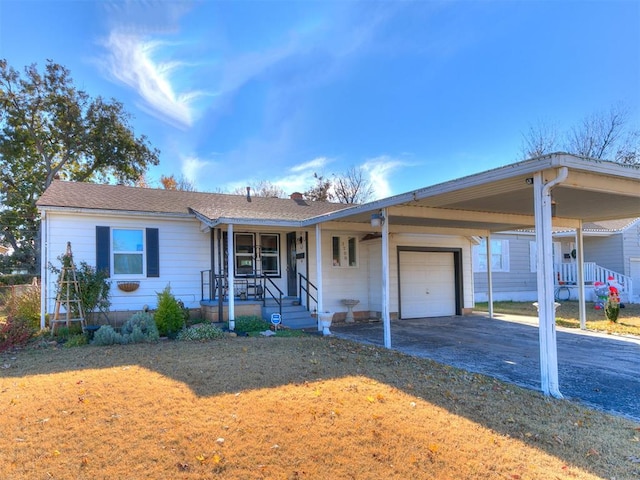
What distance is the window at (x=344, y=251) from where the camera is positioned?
1198 centimetres

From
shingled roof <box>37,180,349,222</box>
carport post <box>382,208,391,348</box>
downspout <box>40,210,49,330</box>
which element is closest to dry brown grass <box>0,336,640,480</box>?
carport post <box>382,208,391,348</box>

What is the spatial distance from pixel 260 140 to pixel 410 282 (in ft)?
36.8

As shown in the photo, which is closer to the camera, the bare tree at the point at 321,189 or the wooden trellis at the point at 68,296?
the wooden trellis at the point at 68,296

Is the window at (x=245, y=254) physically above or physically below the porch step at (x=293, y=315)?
above

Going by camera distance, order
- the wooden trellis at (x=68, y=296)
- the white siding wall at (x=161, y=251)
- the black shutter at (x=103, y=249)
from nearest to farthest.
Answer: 1. the wooden trellis at (x=68, y=296)
2. the white siding wall at (x=161, y=251)
3. the black shutter at (x=103, y=249)

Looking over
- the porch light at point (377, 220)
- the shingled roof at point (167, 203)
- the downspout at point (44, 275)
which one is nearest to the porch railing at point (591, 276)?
the shingled roof at point (167, 203)

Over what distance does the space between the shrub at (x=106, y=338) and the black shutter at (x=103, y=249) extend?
7.35 ft

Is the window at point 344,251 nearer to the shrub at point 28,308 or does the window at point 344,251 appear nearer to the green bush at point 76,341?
the green bush at point 76,341

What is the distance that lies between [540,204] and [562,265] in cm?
1616

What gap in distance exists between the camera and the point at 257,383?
16.8ft

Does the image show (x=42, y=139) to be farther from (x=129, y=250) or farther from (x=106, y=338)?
(x=106, y=338)

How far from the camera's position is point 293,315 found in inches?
415

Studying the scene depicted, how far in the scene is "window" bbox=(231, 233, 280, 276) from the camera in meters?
11.4

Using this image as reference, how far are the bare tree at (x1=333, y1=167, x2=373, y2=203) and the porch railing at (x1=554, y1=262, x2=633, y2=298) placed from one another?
16409 mm
